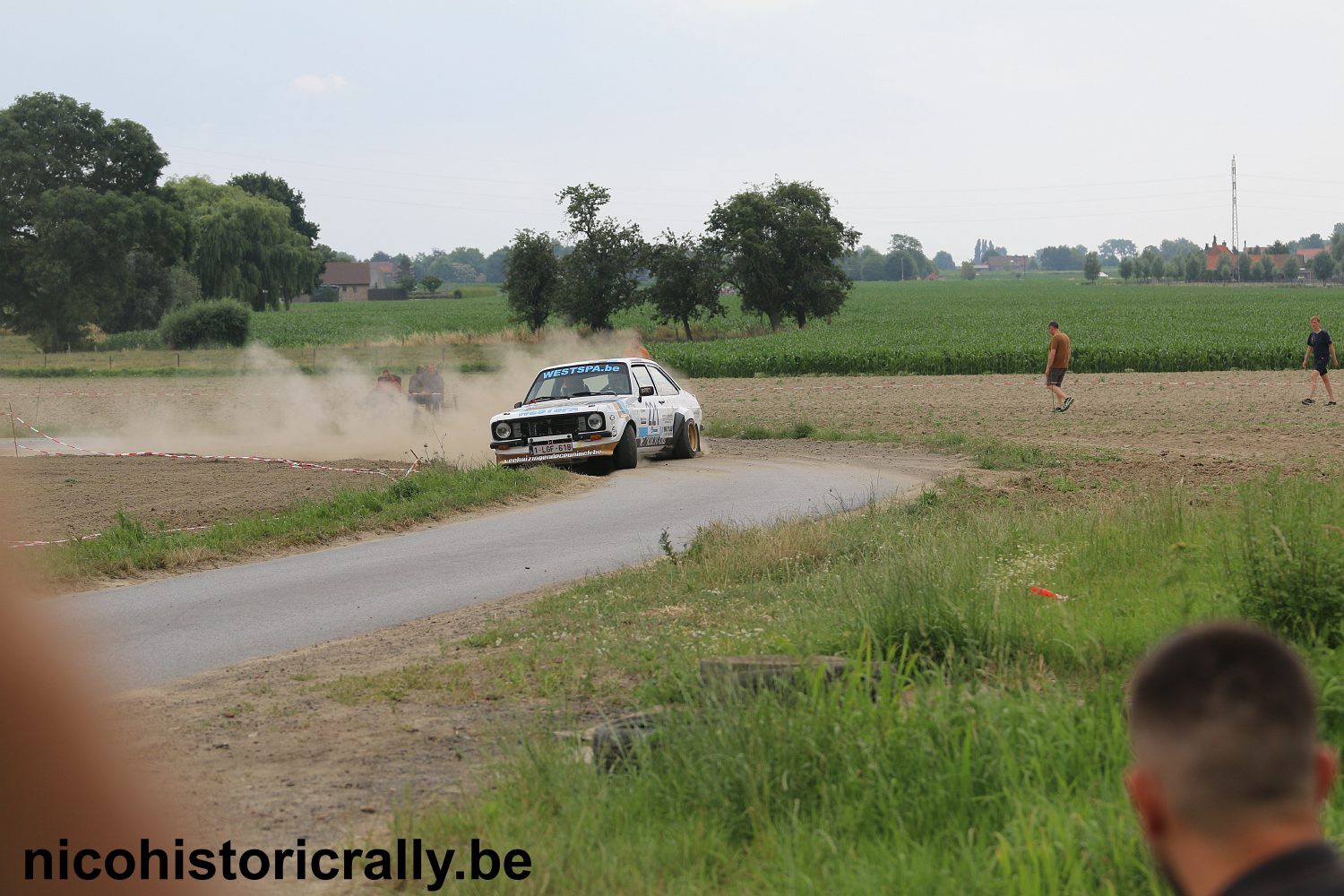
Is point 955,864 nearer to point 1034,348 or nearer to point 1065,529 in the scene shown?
point 1065,529

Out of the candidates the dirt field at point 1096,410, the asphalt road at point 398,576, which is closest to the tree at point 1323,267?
the dirt field at point 1096,410

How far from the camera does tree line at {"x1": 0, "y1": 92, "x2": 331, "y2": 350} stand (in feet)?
245

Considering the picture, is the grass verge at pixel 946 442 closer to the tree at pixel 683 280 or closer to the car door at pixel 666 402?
the car door at pixel 666 402

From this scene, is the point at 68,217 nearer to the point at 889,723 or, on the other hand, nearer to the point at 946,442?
the point at 946,442

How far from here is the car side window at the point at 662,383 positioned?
928 inches

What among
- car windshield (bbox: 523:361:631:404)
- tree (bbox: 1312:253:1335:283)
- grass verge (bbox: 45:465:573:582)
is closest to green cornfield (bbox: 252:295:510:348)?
car windshield (bbox: 523:361:631:404)

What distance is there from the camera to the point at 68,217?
75.1m

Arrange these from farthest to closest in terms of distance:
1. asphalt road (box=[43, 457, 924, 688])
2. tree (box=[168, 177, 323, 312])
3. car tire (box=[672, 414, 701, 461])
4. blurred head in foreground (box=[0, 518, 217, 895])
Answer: tree (box=[168, 177, 323, 312]) → car tire (box=[672, 414, 701, 461]) → asphalt road (box=[43, 457, 924, 688]) → blurred head in foreground (box=[0, 518, 217, 895])

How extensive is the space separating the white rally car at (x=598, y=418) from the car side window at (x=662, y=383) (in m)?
0.02

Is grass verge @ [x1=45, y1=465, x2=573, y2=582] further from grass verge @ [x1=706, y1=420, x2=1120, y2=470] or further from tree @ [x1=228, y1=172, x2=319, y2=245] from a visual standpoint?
tree @ [x1=228, y1=172, x2=319, y2=245]

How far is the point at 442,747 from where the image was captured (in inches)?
253

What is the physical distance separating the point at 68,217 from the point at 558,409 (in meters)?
64.7

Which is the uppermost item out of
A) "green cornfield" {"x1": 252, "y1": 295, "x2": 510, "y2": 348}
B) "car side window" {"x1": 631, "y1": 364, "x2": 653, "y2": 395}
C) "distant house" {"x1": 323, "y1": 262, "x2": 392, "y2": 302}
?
"distant house" {"x1": 323, "y1": 262, "x2": 392, "y2": 302}

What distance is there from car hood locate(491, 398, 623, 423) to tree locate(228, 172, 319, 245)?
139322 mm
